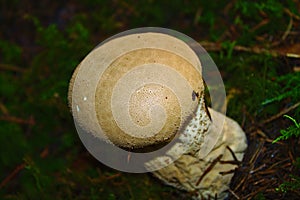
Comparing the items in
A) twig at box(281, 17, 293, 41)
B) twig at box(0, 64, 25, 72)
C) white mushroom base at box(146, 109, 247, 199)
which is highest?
twig at box(281, 17, 293, 41)

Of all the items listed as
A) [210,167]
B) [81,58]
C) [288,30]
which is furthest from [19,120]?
[288,30]

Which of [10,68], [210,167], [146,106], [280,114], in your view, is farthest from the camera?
[10,68]

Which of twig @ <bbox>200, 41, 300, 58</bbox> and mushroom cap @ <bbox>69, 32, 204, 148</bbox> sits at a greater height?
mushroom cap @ <bbox>69, 32, 204, 148</bbox>

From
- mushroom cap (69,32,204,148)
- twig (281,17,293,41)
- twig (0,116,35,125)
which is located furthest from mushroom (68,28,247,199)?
twig (0,116,35,125)

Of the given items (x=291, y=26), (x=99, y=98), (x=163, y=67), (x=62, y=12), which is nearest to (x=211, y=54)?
(x=291, y=26)

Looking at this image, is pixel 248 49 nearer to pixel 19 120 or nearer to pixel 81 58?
pixel 81 58

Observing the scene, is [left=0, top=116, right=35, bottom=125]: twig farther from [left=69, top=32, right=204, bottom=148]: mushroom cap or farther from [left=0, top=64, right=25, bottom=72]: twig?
[left=69, top=32, right=204, bottom=148]: mushroom cap

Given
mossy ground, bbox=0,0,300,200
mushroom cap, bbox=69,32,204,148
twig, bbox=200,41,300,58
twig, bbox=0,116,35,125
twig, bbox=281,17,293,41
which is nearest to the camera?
mushroom cap, bbox=69,32,204,148
